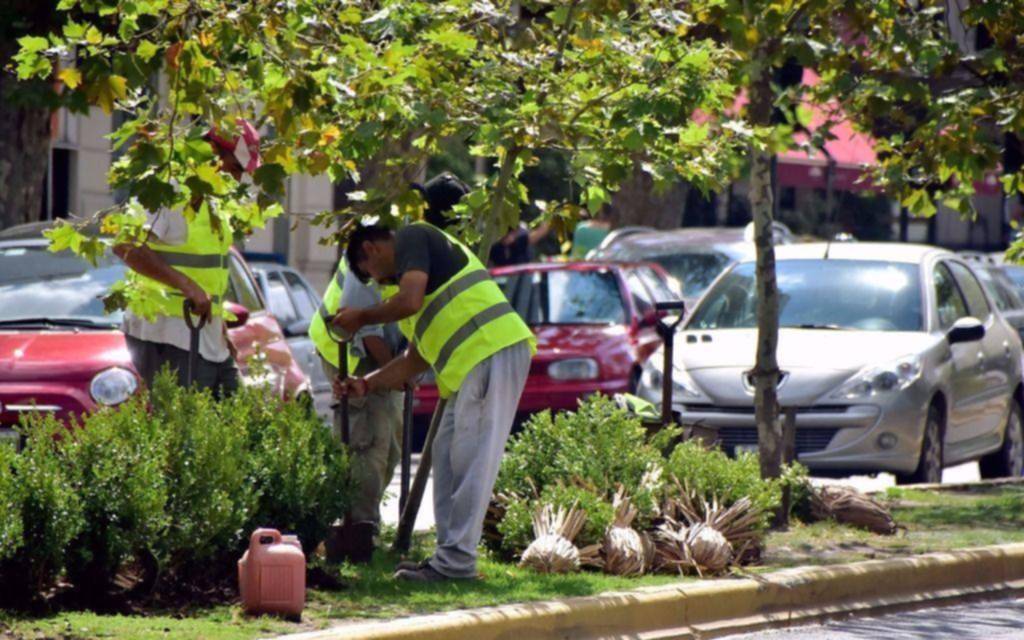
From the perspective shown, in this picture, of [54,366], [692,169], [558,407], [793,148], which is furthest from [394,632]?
[558,407]

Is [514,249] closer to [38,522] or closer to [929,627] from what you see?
[929,627]

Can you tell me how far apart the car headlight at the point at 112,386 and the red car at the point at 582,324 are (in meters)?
5.18

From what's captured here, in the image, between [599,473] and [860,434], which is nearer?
[599,473]

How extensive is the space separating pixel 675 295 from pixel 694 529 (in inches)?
335

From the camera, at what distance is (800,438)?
12.4 meters

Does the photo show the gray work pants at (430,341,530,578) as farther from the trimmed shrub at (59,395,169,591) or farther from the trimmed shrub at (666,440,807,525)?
the trimmed shrub at (59,395,169,591)

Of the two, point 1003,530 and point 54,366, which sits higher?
point 54,366

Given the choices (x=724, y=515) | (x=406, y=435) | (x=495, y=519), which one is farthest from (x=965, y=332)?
(x=406, y=435)

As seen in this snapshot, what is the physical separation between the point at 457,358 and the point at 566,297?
837 centimetres

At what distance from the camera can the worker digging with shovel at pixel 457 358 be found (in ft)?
26.3

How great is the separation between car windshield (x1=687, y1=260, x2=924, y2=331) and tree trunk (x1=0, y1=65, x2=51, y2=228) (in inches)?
228

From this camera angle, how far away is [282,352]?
11.7 metres

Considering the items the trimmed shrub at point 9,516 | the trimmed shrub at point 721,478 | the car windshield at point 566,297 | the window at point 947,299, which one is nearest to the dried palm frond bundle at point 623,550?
the trimmed shrub at point 721,478

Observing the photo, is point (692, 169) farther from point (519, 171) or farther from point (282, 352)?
point (282, 352)
